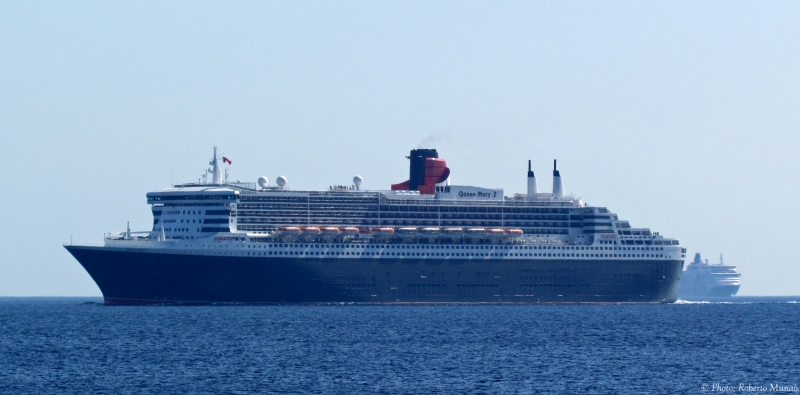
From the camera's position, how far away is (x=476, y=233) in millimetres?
102875

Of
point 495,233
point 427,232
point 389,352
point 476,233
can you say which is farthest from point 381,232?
point 389,352

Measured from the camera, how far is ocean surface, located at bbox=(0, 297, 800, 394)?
168 ft

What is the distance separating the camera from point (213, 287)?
93438 mm

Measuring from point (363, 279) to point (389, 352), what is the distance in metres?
34.8

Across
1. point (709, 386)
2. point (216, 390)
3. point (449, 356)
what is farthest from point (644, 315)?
point (216, 390)

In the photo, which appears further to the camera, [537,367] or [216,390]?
[537,367]

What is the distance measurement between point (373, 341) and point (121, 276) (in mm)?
31468

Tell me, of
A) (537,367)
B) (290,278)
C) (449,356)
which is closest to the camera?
(537,367)

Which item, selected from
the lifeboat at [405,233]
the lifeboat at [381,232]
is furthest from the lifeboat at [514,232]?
the lifeboat at [381,232]

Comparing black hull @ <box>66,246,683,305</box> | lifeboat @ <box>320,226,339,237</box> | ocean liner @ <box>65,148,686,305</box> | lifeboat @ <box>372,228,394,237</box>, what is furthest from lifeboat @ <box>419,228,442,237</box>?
lifeboat @ <box>320,226,339,237</box>

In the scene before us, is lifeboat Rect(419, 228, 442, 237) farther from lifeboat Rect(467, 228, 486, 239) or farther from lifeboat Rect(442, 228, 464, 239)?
lifeboat Rect(467, 228, 486, 239)

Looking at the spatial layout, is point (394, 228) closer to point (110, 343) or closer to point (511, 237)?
point (511, 237)

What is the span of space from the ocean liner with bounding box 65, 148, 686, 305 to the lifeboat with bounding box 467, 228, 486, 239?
0.30 feet

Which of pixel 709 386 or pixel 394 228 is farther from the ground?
pixel 394 228
